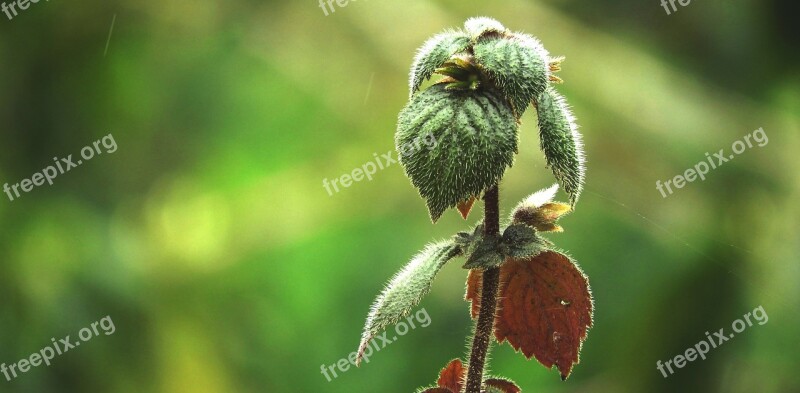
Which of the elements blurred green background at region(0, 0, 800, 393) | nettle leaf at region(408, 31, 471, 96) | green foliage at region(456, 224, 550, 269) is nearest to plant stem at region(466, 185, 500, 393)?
green foliage at region(456, 224, 550, 269)

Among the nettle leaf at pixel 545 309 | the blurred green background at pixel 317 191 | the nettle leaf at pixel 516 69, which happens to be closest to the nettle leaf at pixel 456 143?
the nettle leaf at pixel 516 69

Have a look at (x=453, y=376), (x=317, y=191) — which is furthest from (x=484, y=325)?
(x=317, y=191)

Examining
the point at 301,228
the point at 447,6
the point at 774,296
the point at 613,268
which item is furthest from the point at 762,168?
the point at 301,228

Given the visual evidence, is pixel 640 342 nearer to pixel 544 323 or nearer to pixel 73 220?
pixel 544 323

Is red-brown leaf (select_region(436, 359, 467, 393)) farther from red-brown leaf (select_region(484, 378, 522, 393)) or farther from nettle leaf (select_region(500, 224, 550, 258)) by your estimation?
nettle leaf (select_region(500, 224, 550, 258))

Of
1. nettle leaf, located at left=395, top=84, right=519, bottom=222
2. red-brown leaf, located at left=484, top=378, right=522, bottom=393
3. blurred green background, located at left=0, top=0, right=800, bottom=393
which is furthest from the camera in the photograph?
blurred green background, located at left=0, top=0, right=800, bottom=393
